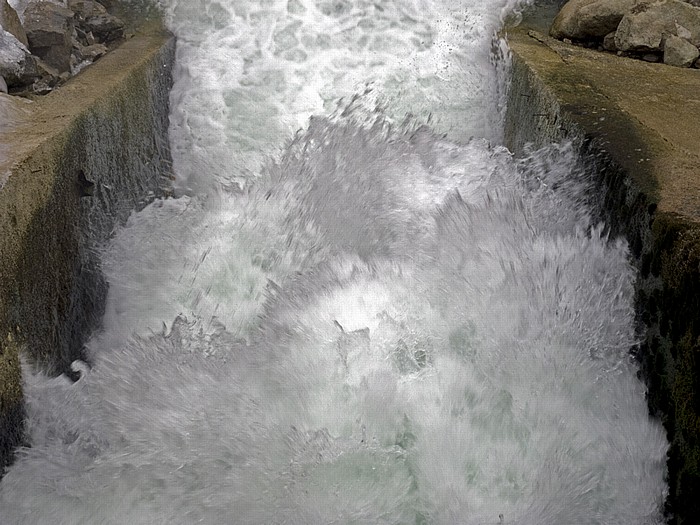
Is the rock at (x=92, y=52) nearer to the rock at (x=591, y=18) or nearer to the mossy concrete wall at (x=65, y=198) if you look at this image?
the mossy concrete wall at (x=65, y=198)

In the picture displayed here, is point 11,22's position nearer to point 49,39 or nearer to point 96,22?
point 49,39

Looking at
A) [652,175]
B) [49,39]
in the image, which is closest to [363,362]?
[652,175]

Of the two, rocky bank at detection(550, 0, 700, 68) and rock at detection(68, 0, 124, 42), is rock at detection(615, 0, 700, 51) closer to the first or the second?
rocky bank at detection(550, 0, 700, 68)

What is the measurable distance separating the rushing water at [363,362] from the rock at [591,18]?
123 centimetres

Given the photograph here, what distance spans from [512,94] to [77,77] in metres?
2.46

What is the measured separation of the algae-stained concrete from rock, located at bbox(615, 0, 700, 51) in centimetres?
16

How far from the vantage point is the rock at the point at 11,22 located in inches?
145

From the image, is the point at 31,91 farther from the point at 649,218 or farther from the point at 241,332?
the point at 649,218

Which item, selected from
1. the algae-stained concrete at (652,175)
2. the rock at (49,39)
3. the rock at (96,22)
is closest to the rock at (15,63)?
the rock at (49,39)

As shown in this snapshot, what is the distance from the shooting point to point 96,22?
473 cm

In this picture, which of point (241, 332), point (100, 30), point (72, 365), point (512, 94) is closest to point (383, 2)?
point (512, 94)

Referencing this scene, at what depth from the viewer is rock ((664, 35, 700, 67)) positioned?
3.96 metres

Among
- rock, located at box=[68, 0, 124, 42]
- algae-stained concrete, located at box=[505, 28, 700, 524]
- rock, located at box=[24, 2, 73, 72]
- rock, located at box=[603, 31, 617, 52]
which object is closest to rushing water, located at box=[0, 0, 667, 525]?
algae-stained concrete, located at box=[505, 28, 700, 524]

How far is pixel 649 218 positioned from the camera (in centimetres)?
242
